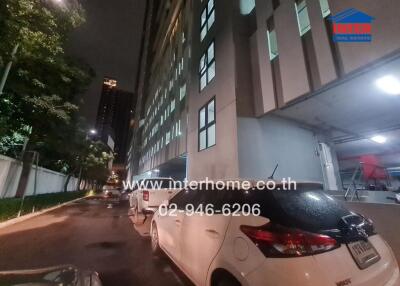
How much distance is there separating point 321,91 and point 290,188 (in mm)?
4679

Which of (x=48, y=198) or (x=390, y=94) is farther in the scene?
(x=48, y=198)

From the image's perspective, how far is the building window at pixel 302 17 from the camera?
634 centimetres

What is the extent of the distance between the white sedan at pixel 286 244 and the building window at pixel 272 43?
21.4 ft

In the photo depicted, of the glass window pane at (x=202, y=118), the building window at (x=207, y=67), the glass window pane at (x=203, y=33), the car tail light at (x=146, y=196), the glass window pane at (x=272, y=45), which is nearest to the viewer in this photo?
the glass window pane at (x=272, y=45)

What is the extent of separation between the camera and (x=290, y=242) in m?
1.78

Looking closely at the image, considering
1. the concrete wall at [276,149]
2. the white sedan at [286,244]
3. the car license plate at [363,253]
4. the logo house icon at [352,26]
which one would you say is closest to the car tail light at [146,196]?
Answer: the concrete wall at [276,149]

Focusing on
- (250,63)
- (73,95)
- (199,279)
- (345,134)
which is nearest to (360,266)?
(199,279)

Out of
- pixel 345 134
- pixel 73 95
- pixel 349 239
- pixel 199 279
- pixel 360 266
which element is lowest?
pixel 199 279

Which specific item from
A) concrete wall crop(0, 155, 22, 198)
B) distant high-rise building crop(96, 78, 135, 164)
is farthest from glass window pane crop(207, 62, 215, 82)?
distant high-rise building crop(96, 78, 135, 164)

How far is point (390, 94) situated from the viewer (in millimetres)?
5715

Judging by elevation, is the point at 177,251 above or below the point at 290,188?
below

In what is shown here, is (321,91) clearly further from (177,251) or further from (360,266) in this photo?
(177,251)

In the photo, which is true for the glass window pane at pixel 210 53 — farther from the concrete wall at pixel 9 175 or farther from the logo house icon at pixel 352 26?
the concrete wall at pixel 9 175

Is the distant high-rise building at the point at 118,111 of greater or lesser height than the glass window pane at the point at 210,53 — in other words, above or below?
above
